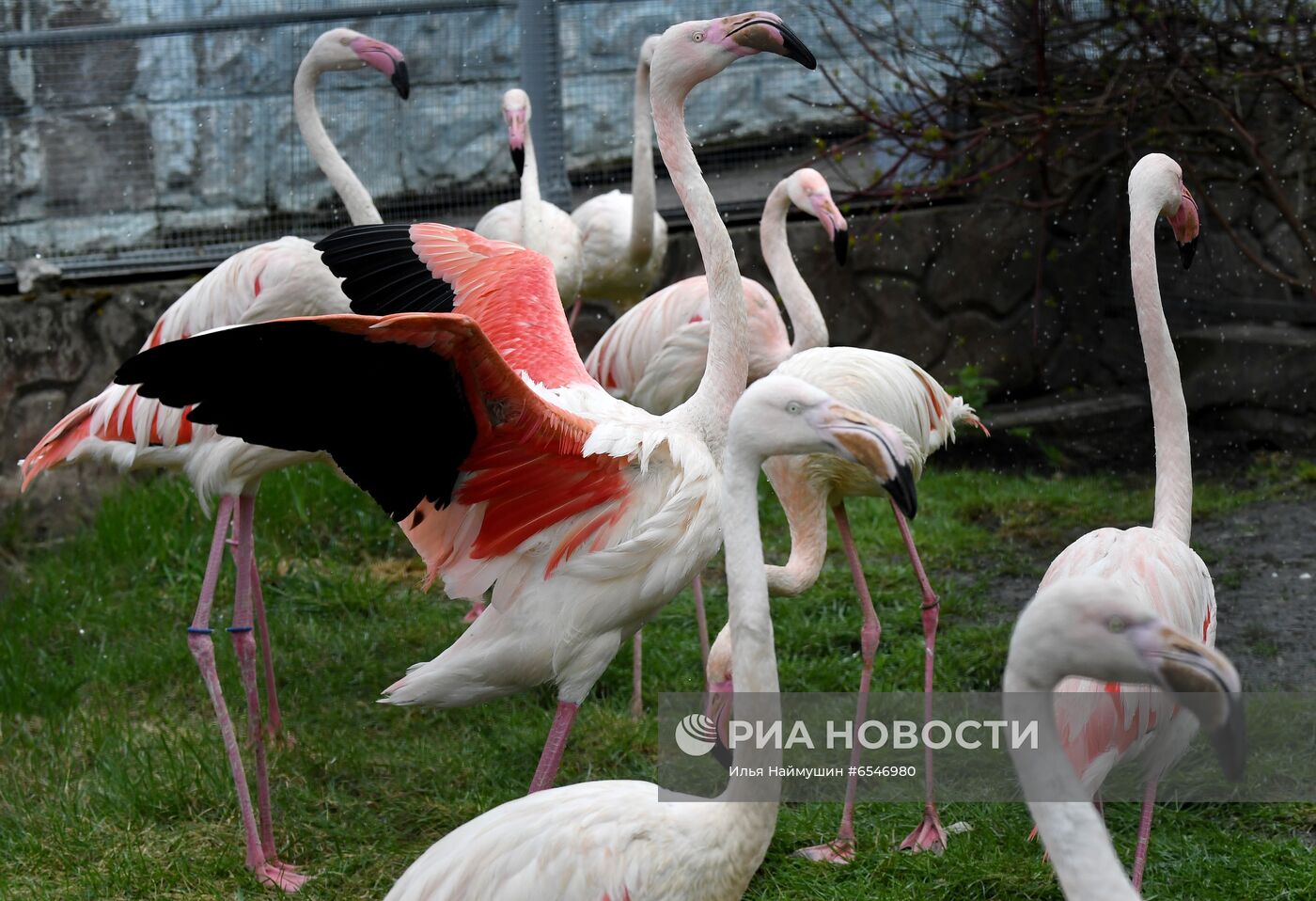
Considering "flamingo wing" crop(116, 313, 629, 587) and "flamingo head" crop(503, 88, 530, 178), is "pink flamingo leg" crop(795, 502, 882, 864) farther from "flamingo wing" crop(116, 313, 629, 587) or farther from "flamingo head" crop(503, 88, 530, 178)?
"flamingo head" crop(503, 88, 530, 178)

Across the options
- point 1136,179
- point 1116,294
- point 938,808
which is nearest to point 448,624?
point 938,808

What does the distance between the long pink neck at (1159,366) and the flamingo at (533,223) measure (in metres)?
2.83

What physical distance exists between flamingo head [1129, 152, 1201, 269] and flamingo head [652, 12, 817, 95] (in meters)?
0.85

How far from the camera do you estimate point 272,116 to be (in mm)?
6668

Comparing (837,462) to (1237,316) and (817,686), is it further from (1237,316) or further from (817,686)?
(1237,316)

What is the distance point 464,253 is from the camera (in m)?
3.90

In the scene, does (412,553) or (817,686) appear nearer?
(817,686)

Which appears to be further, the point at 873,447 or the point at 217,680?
the point at 217,680

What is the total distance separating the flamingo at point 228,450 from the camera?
359 cm

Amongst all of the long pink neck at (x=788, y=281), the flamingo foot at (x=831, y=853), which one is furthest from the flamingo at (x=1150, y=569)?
the long pink neck at (x=788, y=281)

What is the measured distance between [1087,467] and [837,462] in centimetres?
343

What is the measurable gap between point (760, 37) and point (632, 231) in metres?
2.77

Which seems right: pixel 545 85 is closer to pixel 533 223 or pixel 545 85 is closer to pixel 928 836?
pixel 533 223

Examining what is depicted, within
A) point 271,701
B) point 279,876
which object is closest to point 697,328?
point 271,701
